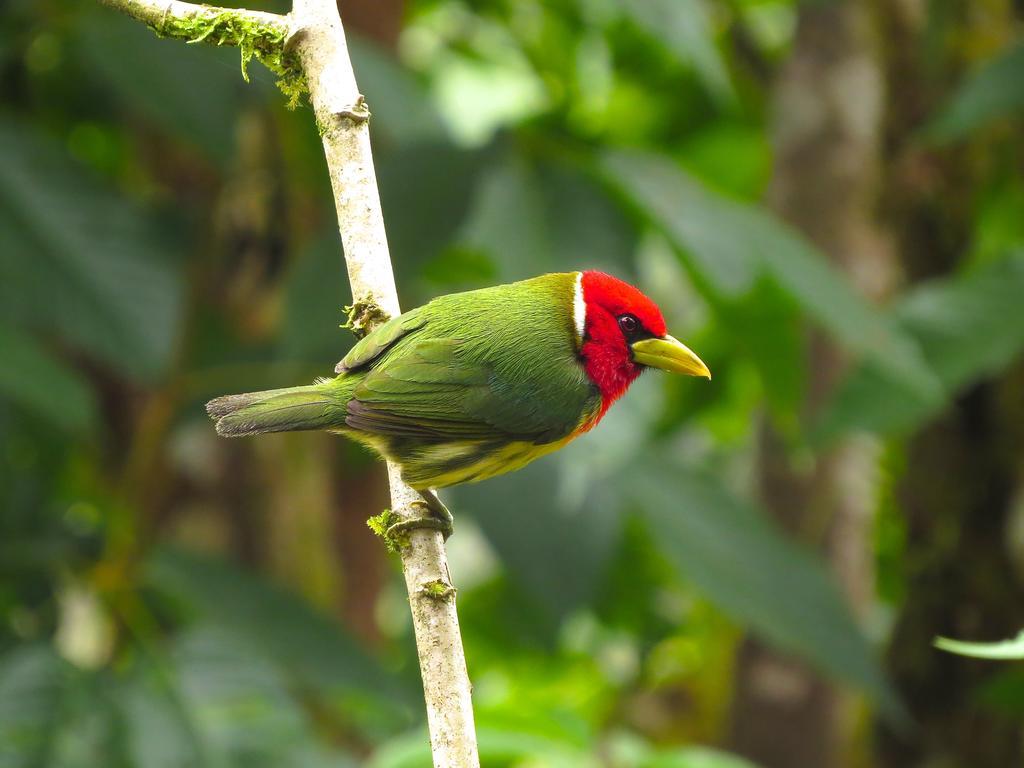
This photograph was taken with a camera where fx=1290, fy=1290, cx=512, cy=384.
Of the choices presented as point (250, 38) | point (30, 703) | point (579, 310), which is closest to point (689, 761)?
point (579, 310)

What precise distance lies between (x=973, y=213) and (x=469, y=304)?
86.8 inches

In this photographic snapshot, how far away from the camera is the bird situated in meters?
2.36

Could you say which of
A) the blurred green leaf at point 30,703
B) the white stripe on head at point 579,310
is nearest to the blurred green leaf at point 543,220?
the white stripe on head at point 579,310

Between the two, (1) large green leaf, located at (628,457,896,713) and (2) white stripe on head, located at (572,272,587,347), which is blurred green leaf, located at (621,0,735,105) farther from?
(1) large green leaf, located at (628,457,896,713)

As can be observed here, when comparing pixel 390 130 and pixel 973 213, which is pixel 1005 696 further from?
pixel 390 130

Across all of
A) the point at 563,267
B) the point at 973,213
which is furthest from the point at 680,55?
the point at 973,213

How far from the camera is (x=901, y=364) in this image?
108 inches

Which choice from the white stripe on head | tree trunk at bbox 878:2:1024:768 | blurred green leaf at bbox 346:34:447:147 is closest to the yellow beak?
the white stripe on head

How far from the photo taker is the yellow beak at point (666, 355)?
8.13 feet

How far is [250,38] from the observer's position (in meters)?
2.13

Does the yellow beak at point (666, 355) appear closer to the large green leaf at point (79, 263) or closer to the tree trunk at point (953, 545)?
the large green leaf at point (79, 263)

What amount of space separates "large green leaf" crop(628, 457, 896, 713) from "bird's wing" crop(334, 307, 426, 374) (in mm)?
883

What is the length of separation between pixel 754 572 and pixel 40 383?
168 cm

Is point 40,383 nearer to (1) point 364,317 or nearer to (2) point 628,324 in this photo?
(1) point 364,317
